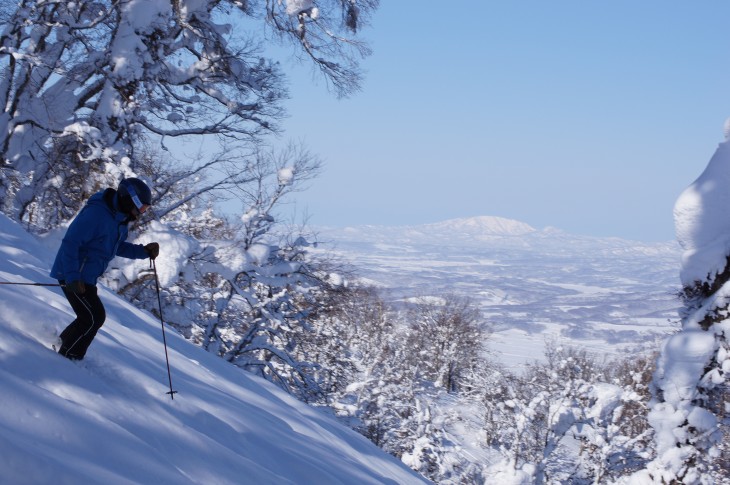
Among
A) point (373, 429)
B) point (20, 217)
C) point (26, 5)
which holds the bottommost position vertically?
point (373, 429)

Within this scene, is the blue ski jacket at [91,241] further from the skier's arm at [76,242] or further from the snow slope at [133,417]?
the snow slope at [133,417]

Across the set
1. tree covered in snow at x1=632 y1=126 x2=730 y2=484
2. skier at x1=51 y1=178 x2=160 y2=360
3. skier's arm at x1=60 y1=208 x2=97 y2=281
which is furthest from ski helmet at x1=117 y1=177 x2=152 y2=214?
tree covered in snow at x1=632 y1=126 x2=730 y2=484

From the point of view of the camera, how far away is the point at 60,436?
2.82 metres

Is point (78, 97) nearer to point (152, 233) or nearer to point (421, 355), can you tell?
point (152, 233)

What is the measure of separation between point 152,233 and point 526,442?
76.6 ft

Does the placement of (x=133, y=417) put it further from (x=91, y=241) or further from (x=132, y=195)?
(x=132, y=195)

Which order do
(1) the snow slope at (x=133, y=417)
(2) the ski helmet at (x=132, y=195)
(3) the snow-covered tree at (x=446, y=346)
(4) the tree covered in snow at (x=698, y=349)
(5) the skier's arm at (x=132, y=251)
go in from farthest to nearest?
(3) the snow-covered tree at (x=446, y=346) → (4) the tree covered in snow at (x=698, y=349) → (5) the skier's arm at (x=132, y=251) → (2) the ski helmet at (x=132, y=195) → (1) the snow slope at (x=133, y=417)

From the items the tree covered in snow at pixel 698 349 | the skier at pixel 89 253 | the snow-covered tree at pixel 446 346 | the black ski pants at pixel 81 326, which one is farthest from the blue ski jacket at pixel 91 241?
the snow-covered tree at pixel 446 346

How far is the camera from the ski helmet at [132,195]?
428cm

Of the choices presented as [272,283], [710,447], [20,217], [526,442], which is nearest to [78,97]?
[20,217]

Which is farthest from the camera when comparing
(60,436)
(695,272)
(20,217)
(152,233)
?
(20,217)

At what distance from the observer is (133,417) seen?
366cm

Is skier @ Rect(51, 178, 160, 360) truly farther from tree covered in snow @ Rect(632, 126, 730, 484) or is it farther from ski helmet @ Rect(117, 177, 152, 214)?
tree covered in snow @ Rect(632, 126, 730, 484)

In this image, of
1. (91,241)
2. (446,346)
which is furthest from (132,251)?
(446,346)
